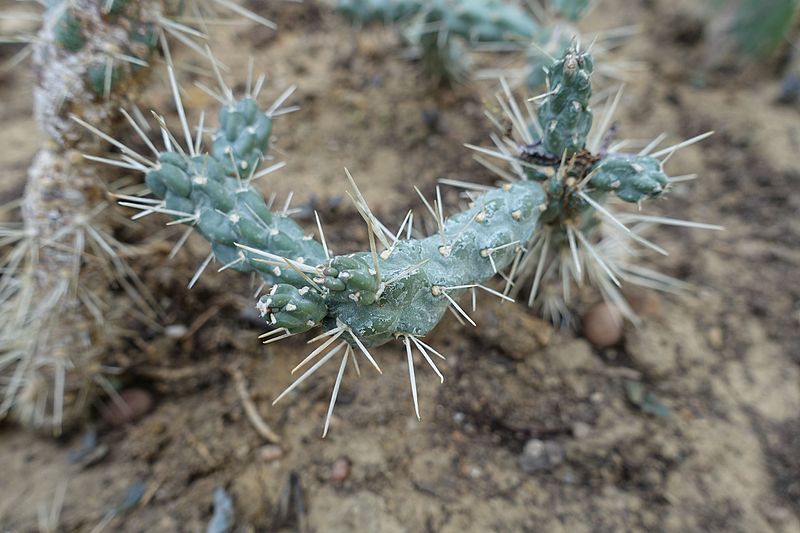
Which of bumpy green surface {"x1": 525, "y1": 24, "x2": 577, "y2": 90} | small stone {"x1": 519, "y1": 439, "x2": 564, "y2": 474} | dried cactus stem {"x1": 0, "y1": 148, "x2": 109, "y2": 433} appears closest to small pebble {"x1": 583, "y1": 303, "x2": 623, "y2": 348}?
small stone {"x1": 519, "y1": 439, "x2": 564, "y2": 474}

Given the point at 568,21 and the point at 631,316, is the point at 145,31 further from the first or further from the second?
the point at 631,316

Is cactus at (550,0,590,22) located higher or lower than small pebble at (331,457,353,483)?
higher

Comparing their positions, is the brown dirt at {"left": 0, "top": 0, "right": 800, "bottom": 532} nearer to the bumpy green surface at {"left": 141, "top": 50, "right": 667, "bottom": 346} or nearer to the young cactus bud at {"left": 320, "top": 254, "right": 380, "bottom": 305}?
the bumpy green surface at {"left": 141, "top": 50, "right": 667, "bottom": 346}

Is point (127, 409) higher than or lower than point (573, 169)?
lower

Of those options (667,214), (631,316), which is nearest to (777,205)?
(667,214)

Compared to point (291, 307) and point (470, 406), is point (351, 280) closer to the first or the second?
point (291, 307)

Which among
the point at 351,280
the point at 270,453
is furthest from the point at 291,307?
the point at 270,453
